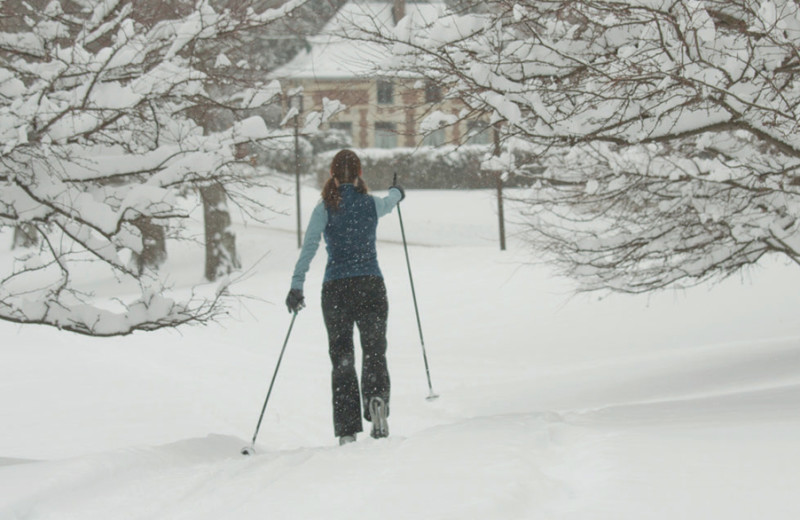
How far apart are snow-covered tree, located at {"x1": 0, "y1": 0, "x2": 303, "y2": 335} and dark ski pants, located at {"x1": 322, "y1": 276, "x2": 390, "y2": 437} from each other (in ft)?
2.59

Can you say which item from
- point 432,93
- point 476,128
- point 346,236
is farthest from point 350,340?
point 432,93

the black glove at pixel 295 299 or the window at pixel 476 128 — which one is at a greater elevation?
the window at pixel 476 128

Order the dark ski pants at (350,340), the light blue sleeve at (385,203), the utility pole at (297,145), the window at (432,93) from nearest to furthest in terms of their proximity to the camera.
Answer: the dark ski pants at (350,340), the window at (432,93), the light blue sleeve at (385,203), the utility pole at (297,145)

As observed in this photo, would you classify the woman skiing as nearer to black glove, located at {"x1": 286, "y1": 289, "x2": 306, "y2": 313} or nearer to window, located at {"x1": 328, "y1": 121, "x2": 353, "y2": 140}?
black glove, located at {"x1": 286, "y1": 289, "x2": 306, "y2": 313}

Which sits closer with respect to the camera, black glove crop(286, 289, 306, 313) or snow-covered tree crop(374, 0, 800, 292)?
snow-covered tree crop(374, 0, 800, 292)

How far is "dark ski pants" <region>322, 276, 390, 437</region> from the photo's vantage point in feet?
20.7

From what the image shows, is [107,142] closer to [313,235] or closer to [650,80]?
[313,235]

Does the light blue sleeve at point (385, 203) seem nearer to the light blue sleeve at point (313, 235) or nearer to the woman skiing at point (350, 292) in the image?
the woman skiing at point (350, 292)

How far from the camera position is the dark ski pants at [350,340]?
6.32 m

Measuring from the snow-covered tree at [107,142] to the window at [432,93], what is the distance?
105 cm

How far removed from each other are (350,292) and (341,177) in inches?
31.6

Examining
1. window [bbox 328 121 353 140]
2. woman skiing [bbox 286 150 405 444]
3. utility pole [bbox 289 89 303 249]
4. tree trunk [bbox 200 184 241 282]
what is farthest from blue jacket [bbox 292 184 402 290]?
window [bbox 328 121 353 140]

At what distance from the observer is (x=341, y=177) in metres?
6.46

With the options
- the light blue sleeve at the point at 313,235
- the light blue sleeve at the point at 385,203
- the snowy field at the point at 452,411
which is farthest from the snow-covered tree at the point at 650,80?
the snowy field at the point at 452,411
